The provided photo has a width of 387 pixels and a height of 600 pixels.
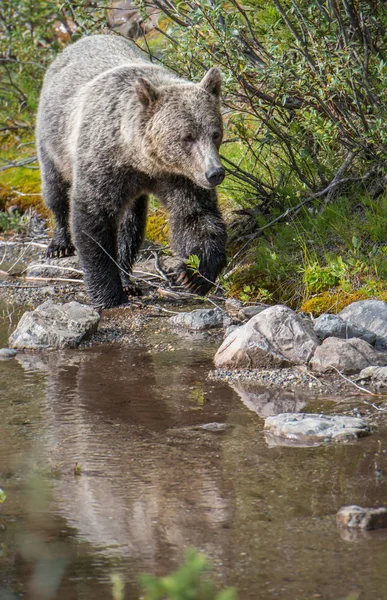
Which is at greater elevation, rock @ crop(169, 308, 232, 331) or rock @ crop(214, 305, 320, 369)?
rock @ crop(214, 305, 320, 369)

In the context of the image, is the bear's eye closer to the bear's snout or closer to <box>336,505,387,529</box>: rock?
the bear's snout

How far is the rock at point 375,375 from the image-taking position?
4.33 meters

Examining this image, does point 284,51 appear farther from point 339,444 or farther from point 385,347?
point 339,444

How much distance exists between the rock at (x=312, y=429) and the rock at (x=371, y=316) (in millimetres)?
1342

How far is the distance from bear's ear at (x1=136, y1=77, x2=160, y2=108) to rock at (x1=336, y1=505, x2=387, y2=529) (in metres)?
3.99

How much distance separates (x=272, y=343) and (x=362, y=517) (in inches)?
82.3

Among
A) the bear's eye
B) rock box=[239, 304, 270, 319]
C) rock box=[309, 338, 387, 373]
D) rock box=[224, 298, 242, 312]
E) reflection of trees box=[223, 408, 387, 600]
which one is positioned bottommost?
rock box=[224, 298, 242, 312]

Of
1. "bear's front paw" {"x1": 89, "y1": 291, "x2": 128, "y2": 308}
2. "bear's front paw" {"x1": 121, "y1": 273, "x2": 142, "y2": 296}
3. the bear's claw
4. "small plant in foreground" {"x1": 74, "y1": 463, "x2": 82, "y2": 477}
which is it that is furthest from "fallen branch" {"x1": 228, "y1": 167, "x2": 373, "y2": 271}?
"small plant in foreground" {"x1": 74, "y1": 463, "x2": 82, "y2": 477}

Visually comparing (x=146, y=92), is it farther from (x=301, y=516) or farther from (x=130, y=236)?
(x=301, y=516)

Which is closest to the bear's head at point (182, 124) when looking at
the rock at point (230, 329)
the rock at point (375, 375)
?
the rock at point (230, 329)

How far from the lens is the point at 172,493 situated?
308 centimetres

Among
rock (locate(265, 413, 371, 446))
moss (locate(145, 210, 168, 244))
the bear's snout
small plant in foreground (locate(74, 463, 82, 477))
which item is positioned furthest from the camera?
moss (locate(145, 210, 168, 244))

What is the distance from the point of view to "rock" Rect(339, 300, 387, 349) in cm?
497

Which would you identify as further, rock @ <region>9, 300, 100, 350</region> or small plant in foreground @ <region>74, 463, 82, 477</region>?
rock @ <region>9, 300, 100, 350</region>
